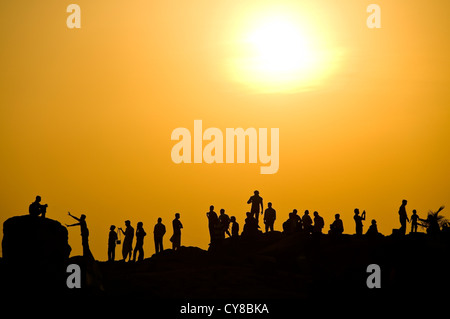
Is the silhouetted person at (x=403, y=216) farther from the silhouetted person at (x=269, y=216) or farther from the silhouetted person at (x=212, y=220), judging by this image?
the silhouetted person at (x=212, y=220)

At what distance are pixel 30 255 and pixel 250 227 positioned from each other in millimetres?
13699

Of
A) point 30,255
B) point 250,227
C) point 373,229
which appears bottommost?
point 30,255

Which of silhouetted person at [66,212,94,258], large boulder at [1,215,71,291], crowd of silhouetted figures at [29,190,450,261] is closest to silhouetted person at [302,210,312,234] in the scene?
crowd of silhouetted figures at [29,190,450,261]

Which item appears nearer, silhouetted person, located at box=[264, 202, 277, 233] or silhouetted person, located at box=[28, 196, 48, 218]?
silhouetted person, located at box=[28, 196, 48, 218]

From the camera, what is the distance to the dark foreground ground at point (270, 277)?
35125mm

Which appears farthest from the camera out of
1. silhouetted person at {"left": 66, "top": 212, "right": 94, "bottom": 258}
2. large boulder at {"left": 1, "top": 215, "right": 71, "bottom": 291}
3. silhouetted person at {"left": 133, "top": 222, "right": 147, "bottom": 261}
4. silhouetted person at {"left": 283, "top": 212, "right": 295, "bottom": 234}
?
silhouetted person at {"left": 283, "top": 212, "right": 295, "bottom": 234}

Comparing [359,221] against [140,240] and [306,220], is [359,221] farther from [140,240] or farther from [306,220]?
[140,240]

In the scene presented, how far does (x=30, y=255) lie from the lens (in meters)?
34.9

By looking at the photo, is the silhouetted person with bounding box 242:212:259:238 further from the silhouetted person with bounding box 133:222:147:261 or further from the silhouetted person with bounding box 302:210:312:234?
the silhouetted person with bounding box 133:222:147:261

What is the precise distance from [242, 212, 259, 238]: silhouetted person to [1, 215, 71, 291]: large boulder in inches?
485

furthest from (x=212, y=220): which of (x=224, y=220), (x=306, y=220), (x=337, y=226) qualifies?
(x=337, y=226)

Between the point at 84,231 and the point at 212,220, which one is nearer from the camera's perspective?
the point at 84,231

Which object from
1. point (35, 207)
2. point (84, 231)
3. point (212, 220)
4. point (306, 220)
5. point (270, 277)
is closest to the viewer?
point (35, 207)

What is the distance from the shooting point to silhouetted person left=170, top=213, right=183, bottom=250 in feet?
145
